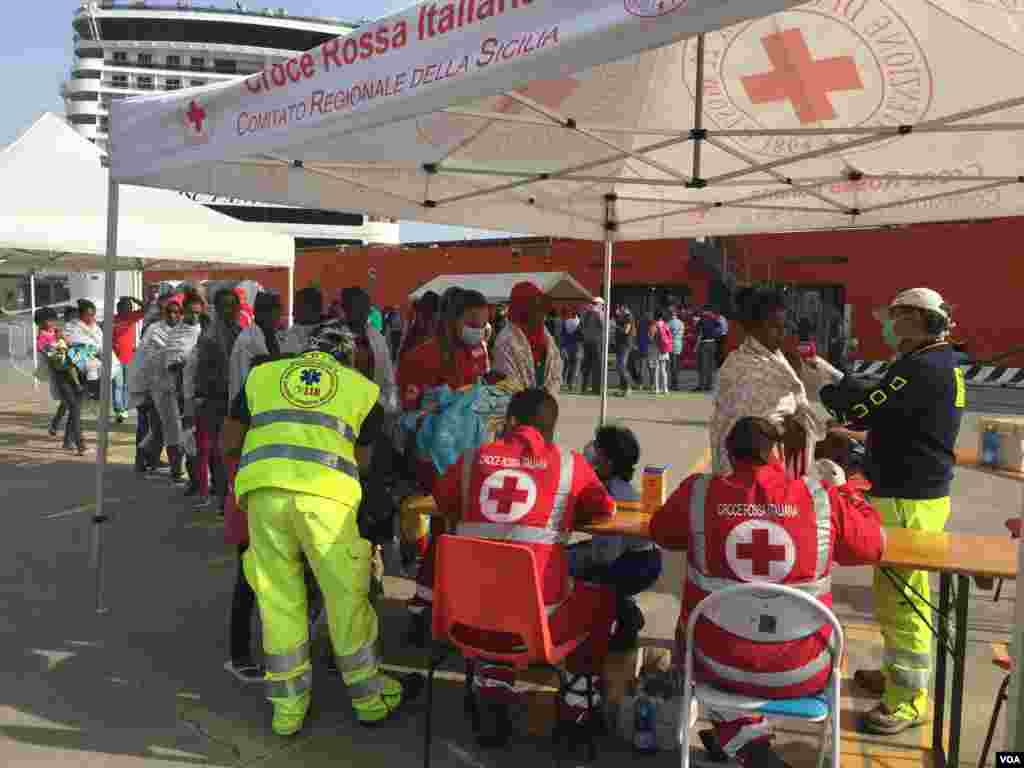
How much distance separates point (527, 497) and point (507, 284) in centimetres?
2262

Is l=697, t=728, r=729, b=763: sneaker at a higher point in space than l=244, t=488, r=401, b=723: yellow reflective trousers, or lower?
lower

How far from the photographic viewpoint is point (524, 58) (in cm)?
253

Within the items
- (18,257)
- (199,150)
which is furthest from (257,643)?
(18,257)

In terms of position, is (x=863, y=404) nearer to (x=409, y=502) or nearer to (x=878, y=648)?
(x=878, y=648)

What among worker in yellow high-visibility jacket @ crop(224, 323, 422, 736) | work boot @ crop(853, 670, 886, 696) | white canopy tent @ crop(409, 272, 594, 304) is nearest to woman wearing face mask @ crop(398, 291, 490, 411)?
worker in yellow high-visibility jacket @ crop(224, 323, 422, 736)

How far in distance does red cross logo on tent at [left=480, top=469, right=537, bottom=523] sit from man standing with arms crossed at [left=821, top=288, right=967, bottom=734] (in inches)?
57.2

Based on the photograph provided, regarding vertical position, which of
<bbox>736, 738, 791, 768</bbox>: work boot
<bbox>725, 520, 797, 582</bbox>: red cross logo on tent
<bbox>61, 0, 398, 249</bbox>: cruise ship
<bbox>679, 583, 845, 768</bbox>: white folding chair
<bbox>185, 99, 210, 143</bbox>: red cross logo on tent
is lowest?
<bbox>736, 738, 791, 768</bbox>: work boot

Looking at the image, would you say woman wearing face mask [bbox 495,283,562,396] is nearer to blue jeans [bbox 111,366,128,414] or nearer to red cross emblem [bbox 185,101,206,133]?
red cross emblem [bbox 185,101,206,133]

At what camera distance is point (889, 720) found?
3422 mm

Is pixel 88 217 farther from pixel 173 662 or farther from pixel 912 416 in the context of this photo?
pixel 912 416

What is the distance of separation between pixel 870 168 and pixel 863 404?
2.36 meters

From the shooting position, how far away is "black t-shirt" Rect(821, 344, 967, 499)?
3365 millimetres

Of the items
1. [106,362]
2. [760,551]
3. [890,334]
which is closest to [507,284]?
[106,362]

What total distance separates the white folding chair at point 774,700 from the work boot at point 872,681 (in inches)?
56.7
